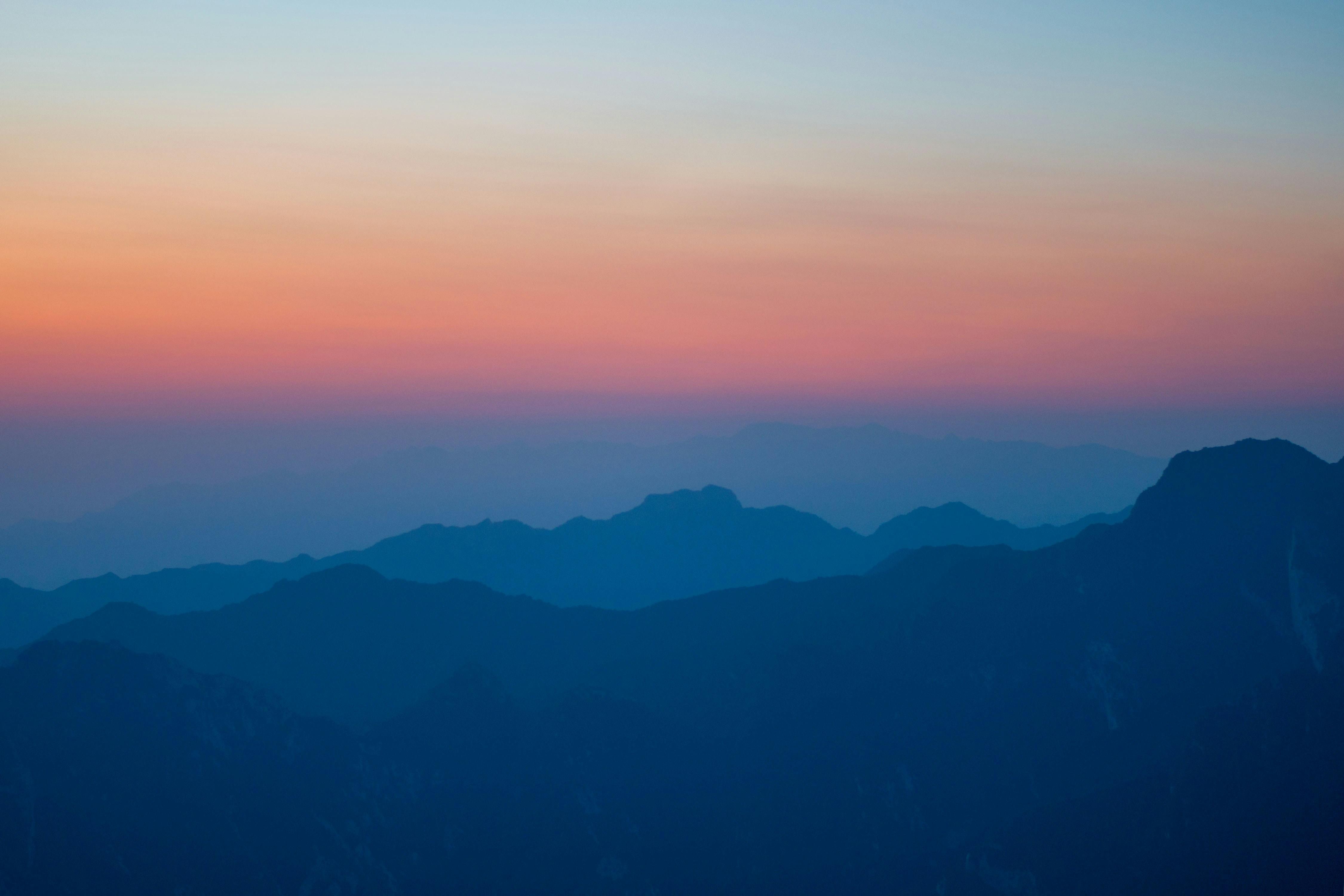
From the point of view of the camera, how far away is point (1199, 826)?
121 meters

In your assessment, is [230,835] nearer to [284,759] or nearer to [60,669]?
[284,759]

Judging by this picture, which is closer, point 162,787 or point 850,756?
point 162,787

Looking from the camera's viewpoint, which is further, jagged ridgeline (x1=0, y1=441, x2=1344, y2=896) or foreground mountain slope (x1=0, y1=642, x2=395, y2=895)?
jagged ridgeline (x1=0, y1=441, x2=1344, y2=896)

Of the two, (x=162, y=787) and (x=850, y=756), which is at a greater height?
(x=162, y=787)

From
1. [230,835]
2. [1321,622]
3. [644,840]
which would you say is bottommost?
[644,840]

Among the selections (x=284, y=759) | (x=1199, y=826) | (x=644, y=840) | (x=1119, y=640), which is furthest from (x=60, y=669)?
(x=1119, y=640)

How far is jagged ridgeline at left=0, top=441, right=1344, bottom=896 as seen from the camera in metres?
124

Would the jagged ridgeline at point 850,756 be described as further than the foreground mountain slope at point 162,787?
Yes

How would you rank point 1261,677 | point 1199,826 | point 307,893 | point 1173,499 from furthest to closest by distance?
point 1173,499, point 1261,677, point 307,893, point 1199,826

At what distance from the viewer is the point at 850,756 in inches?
6644

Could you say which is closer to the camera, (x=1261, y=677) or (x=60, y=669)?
(x=60, y=669)

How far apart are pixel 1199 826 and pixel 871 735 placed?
58959 millimetres

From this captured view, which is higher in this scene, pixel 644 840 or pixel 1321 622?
pixel 1321 622

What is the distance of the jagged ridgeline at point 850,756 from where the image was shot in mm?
124188
